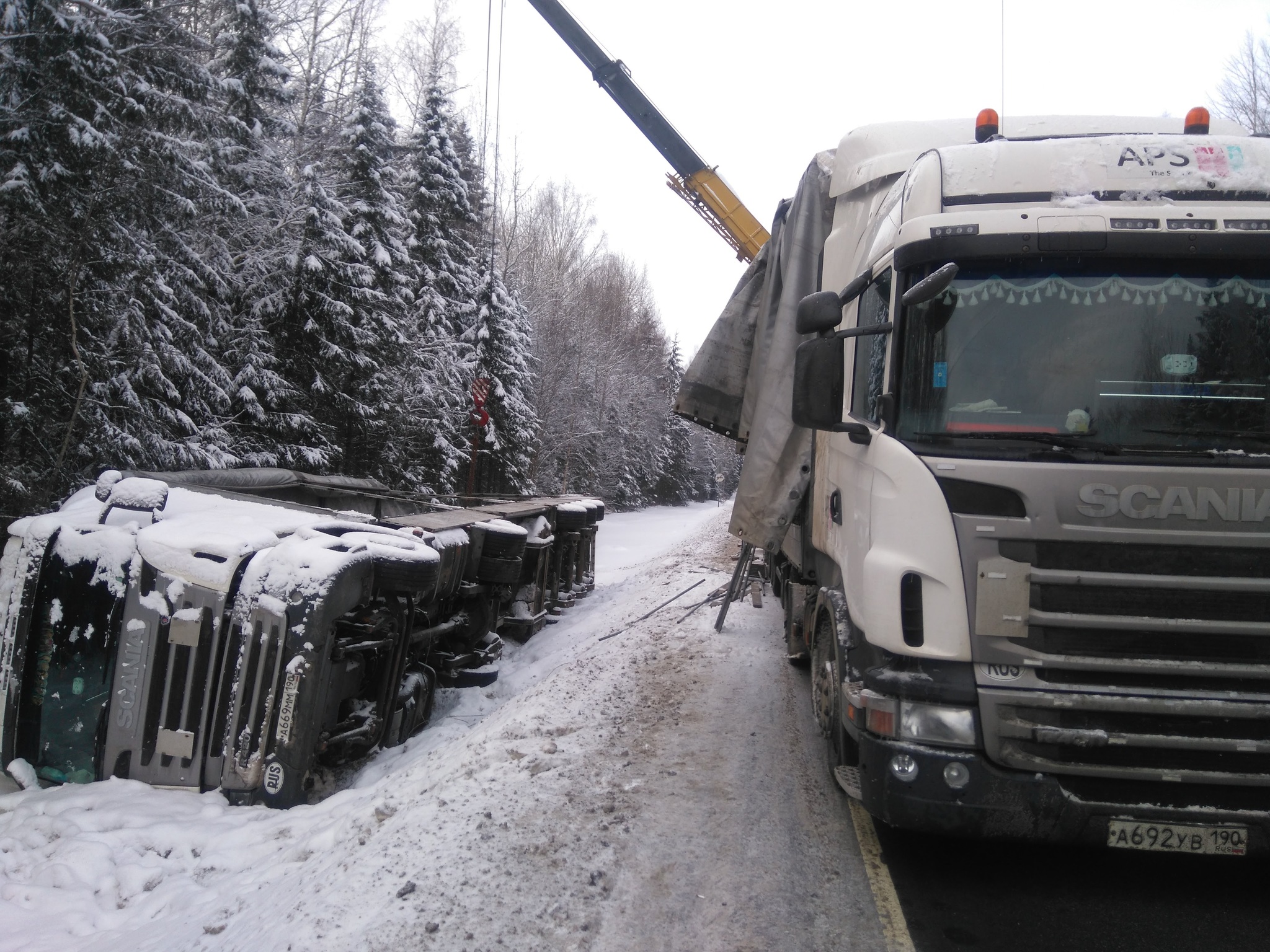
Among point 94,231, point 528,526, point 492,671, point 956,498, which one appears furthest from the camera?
point 94,231

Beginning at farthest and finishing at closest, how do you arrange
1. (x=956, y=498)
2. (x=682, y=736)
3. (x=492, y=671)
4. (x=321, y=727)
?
(x=492, y=671) → (x=682, y=736) → (x=321, y=727) → (x=956, y=498)

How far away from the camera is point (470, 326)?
79.4ft

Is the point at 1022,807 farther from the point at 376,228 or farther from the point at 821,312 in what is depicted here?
the point at 376,228

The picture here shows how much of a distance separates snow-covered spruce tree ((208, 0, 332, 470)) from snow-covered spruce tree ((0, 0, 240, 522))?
2358 mm

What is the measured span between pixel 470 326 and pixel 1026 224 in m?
22.3

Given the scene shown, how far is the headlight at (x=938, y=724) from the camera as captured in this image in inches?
118

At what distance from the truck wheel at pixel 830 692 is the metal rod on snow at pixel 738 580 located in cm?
249

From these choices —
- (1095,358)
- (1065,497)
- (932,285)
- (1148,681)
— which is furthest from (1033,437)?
(1148,681)

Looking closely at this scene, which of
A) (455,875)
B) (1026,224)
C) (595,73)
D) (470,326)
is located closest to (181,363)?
(595,73)

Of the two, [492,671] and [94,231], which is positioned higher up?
[94,231]

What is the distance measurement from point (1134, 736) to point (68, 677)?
5.07 m

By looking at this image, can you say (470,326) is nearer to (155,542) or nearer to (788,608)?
(788,608)

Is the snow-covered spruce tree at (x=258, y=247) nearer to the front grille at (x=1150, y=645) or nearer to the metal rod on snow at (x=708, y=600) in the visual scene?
the metal rod on snow at (x=708, y=600)

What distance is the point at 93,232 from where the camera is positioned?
9750mm
